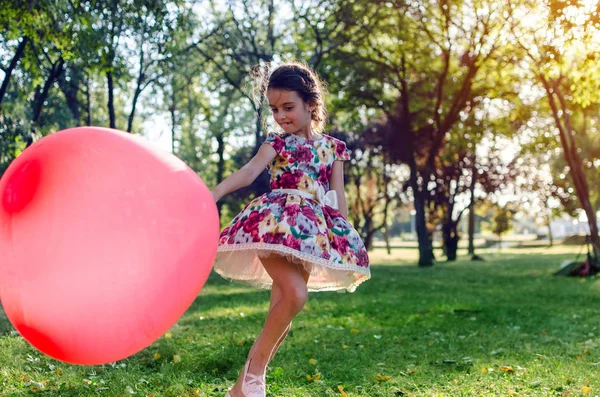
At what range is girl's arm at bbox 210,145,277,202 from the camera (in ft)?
12.1

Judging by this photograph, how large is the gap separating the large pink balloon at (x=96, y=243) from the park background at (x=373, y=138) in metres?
1.62

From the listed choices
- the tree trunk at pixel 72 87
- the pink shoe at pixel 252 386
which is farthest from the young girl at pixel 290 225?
the tree trunk at pixel 72 87

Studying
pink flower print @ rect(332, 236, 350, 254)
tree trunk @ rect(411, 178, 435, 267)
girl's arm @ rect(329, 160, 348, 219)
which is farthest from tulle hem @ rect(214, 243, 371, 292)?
tree trunk @ rect(411, 178, 435, 267)

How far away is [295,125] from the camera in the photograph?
4289 mm

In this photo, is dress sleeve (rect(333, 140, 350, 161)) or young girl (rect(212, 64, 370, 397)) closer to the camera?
young girl (rect(212, 64, 370, 397))

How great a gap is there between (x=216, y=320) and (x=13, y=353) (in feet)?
10.4

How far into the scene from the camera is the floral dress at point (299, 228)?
3.85 metres

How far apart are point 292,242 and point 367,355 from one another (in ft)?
9.20

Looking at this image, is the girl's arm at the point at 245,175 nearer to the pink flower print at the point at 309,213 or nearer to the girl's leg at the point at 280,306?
the pink flower print at the point at 309,213

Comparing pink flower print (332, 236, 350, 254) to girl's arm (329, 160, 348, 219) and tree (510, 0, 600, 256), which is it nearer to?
girl's arm (329, 160, 348, 219)

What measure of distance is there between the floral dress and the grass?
38.0 inches

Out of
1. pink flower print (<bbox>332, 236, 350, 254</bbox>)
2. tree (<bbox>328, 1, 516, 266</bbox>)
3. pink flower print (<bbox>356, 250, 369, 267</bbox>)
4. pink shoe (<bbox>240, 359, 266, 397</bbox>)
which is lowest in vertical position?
pink shoe (<bbox>240, 359, 266, 397</bbox>)

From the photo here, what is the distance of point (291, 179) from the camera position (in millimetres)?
4281

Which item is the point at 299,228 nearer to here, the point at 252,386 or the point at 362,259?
the point at 362,259
